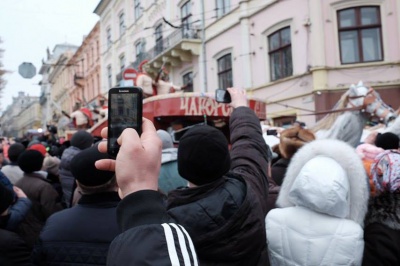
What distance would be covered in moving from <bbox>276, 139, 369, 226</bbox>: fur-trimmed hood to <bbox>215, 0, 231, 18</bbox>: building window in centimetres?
1534

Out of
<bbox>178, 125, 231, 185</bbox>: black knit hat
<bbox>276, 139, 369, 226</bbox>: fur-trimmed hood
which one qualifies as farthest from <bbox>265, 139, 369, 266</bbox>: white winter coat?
<bbox>178, 125, 231, 185</bbox>: black knit hat

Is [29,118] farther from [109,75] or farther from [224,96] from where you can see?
[224,96]

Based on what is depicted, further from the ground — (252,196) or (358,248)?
(252,196)

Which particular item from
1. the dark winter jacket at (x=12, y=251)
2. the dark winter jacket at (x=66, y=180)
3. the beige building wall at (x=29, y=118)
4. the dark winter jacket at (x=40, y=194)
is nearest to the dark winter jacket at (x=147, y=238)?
the dark winter jacket at (x=12, y=251)

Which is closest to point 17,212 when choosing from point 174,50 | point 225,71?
point 225,71

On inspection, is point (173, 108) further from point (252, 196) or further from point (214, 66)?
point (214, 66)

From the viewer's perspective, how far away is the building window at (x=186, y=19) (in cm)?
1859

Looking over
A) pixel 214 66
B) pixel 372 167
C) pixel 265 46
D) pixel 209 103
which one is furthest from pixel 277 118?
pixel 372 167

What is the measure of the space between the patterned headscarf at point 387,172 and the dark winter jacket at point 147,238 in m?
1.55

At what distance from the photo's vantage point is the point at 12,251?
2189mm

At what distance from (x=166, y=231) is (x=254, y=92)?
14783mm

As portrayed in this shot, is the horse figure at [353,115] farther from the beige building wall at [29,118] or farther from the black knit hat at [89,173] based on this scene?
the beige building wall at [29,118]

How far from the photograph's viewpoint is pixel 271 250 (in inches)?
83.5

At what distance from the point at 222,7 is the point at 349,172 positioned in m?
16.1
